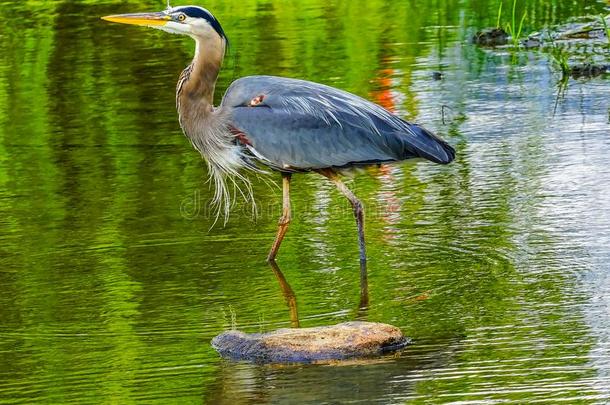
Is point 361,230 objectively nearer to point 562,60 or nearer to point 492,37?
point 562,60

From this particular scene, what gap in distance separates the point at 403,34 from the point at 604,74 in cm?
351

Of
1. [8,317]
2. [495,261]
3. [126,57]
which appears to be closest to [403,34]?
[126,57]

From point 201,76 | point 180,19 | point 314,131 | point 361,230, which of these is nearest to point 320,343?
point 361,230

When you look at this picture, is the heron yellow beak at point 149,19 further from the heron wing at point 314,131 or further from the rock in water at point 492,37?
the rock in water at point 492,37

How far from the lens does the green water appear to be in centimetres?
600

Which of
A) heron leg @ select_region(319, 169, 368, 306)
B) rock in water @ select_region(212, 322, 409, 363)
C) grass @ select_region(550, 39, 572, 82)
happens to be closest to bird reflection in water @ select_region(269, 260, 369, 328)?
heron leg @ select_region(319, 169, 368, 306)

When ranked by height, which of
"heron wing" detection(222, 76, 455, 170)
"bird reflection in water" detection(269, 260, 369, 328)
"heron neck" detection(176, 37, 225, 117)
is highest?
"heron neck" detection(176, 37, 225, 117)

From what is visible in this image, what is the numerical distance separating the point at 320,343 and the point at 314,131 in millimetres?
2232

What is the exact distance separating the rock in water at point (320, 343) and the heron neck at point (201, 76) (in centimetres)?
246

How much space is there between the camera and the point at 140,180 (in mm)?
10367

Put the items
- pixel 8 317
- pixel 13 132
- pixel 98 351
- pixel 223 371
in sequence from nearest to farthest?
pixel 223 371 < pixel 98 351 < pixel 8 317 < pixel 13 132

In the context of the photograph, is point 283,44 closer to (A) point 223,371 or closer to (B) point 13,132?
(B) point 13,132

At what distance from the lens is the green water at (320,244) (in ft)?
19.7

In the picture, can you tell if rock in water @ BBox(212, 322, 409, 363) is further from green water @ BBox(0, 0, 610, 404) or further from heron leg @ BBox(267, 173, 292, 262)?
heron leg @ BBox(267, 173, 292, 262)
